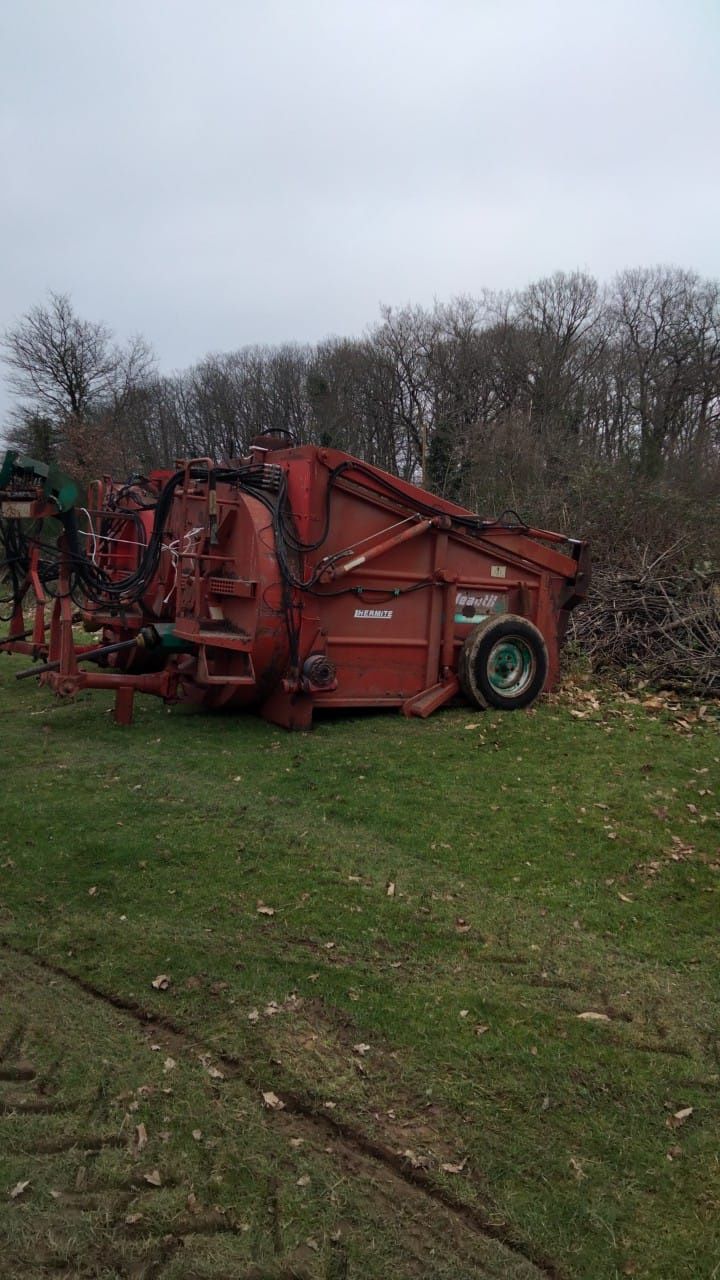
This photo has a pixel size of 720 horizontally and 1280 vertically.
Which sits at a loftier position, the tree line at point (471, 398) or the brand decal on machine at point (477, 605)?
the tree line at point (471, 398)

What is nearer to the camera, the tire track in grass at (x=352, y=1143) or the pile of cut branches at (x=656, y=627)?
the tire track in grass at (x=352, y=1143)

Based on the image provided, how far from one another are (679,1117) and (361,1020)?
124 cm

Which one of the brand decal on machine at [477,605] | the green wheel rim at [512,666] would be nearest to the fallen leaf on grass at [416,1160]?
the green wheel rim at [512,666]

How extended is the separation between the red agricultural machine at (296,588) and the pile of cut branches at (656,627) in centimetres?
161

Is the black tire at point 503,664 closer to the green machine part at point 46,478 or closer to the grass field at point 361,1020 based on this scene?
the grass field at point 361,1020

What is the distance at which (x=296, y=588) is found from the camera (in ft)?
24.7

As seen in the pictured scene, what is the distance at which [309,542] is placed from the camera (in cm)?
757

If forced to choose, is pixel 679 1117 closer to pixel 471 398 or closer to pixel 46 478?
pixel 46 478

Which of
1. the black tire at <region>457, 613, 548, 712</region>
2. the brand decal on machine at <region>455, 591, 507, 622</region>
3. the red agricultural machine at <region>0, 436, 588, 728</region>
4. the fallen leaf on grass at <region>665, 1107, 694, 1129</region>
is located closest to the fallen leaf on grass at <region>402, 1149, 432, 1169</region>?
the fallen leaf on grass at <region>665, 1107, 694, 1129</region>

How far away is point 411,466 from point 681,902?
29487 millimetres

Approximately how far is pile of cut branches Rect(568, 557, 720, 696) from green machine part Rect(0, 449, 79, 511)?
241 inches

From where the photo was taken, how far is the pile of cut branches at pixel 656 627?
9627 mm

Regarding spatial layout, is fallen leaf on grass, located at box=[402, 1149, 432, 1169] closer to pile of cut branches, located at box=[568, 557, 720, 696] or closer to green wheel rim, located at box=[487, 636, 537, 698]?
green wheel rim, located at box=[487, 636, 537, 698]

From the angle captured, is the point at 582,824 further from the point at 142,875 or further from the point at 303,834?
the point at 142,875
